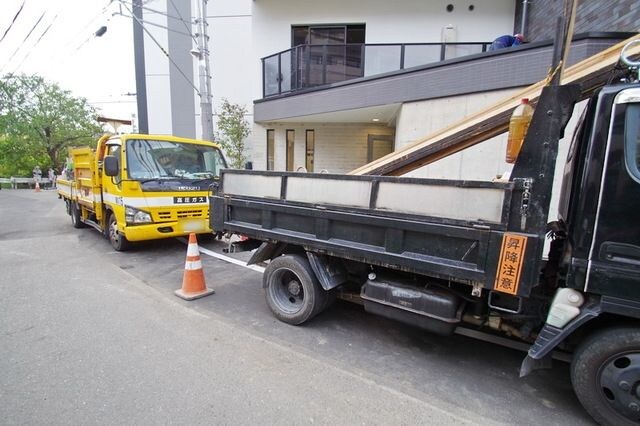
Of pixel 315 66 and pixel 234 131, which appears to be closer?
pixel 315 66

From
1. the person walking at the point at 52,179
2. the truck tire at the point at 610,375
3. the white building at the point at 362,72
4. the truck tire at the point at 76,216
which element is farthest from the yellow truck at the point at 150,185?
the person walking at the point at 52,179

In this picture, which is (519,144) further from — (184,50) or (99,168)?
(184,50)

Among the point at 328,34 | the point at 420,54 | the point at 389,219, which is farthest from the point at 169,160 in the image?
the point at 328,34

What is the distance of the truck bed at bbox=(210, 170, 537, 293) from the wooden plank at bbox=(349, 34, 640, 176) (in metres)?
0.71

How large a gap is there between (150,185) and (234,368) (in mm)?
4332

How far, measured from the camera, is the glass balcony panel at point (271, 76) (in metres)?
11.4

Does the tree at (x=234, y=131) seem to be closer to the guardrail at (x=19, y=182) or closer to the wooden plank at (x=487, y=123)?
the wooden plank at (x=487, y=123)

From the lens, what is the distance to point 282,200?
363 cm

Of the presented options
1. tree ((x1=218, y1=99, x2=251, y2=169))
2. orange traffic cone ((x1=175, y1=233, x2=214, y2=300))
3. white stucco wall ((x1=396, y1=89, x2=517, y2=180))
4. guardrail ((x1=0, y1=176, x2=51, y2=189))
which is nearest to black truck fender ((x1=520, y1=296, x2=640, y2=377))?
orange traffic cone ((x1=175, y1=233, x2=214, y2=300))

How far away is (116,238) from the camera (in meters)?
6.61

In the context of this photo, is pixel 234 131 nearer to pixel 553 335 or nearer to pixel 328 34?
pixel 328 34

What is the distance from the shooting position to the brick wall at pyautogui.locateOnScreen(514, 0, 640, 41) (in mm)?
5438

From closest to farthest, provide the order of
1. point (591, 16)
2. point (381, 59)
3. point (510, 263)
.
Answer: point (510, 263)
point (591, 16)
point (381, 59)

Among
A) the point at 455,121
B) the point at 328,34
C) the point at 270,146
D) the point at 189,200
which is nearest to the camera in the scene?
the point at 189,200
